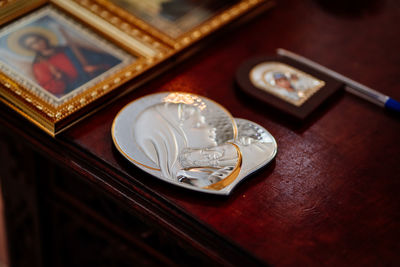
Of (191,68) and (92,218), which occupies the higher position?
(191,68)

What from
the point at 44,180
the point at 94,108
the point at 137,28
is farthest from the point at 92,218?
the point at 137,28

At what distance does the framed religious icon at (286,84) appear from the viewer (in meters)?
0.82

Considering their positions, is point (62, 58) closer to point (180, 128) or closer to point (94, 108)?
point (94, 108)

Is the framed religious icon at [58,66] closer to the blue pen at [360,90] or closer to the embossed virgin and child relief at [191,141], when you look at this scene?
the embossed virgin and child relief at [191,141]

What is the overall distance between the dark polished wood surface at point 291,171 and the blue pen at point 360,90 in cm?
1

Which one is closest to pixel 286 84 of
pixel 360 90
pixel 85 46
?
pixel 360 90

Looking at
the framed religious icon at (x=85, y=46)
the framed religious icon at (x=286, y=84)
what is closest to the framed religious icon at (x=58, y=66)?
the framed religious icon at (x=85, y=46)

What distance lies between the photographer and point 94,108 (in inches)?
31.5

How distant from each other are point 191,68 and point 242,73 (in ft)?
0.30

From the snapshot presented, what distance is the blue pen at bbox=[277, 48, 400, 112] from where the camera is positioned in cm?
85

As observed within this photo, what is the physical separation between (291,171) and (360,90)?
24 centimetres

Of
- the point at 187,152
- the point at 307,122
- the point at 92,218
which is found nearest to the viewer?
the point at 187,152

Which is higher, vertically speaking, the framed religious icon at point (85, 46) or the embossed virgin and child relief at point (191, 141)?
the framed religious icon at point (85, 46)

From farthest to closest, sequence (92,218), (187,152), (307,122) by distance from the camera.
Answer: (92,218) < (307,122) < (187,152)
